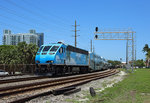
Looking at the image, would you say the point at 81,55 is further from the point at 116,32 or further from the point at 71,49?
the point at 116,32

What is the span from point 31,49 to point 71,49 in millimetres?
12945

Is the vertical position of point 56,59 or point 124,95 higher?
point 56,59

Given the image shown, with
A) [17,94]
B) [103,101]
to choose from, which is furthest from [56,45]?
[103,101]

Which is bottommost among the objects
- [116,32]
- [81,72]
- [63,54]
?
[81,72]

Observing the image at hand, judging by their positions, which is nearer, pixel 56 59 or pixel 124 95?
pixel 124 95

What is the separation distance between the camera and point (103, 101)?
767 cm

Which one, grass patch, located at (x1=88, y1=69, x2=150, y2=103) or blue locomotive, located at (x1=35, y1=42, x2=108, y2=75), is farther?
blue locomotive, located at (x1=35, y1=42, x2=108, y2=75)

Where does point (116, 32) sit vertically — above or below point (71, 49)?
above

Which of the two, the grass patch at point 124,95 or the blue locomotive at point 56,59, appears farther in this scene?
the blue locomotive at point 56,59

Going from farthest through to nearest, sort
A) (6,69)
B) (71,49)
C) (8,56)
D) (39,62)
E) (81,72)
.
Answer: (8,56), (81,72), (6,69), (71,49), (39,62)

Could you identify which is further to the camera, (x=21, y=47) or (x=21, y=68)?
→ (x=21, y=47)

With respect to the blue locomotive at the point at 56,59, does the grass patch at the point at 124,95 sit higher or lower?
lower

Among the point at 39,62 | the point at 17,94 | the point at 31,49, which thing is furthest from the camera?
the point at 31,49

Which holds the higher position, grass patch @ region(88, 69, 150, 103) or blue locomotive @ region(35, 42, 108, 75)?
blue locomotive @ region(35, 42, 108, 75)
